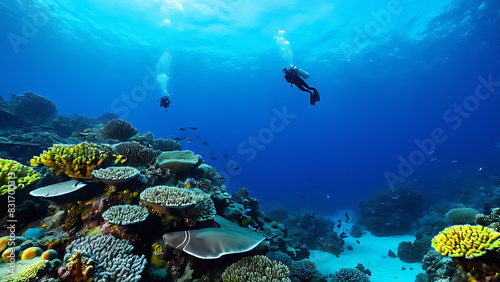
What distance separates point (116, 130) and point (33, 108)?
1717 centimetres

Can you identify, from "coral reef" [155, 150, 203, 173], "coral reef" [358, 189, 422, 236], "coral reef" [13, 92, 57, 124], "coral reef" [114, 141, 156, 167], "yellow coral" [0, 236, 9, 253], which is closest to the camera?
"yellow coral" [0, 236, 9, 253]

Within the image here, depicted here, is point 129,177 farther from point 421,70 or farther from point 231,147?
point 231,147

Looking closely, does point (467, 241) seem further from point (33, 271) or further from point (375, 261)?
point (375, 261)

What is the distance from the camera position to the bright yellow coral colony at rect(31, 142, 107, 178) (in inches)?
173

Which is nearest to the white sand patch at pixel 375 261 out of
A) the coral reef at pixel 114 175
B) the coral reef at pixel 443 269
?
the coral reef at pixel 443 269

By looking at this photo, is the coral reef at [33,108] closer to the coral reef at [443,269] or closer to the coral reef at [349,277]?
the coral reef at [349,277]

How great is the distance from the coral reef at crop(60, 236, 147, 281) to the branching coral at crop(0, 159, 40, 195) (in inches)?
81.2

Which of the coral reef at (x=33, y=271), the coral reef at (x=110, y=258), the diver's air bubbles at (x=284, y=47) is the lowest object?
the coral reef at (x=33, y=271)

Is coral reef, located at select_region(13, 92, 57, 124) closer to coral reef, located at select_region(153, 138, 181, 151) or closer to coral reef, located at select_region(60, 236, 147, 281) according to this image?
coral reef, located at select_region(153, 138, 181, 151)

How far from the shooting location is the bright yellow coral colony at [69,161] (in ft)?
14.4

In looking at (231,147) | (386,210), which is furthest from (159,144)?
(231,147)

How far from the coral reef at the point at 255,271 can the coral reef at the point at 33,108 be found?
21832 millimetres

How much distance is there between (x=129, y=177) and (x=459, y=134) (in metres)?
132

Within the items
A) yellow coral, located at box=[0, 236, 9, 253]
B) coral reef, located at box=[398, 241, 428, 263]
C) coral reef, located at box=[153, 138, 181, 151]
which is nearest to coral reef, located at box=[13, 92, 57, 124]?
coral reef, located at box=[153, 138, 181, 151]
